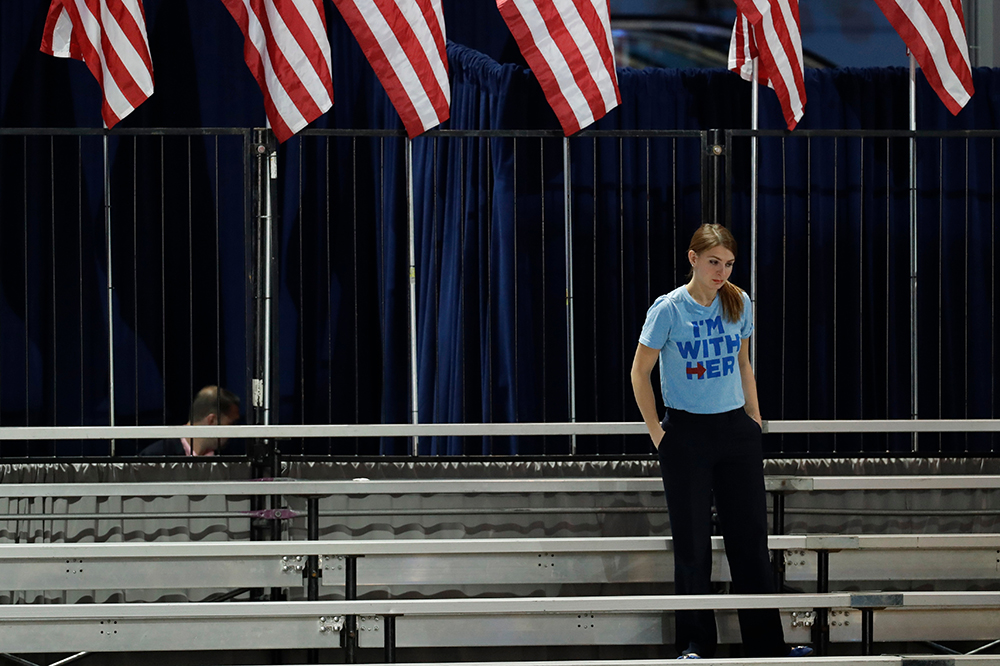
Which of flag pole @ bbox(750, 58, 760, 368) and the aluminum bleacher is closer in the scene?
the aluminum bleacher

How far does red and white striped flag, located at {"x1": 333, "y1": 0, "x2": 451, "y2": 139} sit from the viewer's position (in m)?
4.74

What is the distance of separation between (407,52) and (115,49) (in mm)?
1327

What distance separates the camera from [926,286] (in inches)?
240

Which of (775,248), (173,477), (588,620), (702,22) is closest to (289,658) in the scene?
(173,477)

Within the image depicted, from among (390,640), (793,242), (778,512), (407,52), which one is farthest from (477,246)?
(390,640)

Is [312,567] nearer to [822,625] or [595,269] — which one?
[822,625]

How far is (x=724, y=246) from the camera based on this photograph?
138 inches

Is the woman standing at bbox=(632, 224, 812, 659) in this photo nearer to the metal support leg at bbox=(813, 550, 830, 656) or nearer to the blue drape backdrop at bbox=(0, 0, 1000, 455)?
the metal support leg at bbox=(813, 550, 830, 656)

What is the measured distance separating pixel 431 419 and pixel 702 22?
3004mm

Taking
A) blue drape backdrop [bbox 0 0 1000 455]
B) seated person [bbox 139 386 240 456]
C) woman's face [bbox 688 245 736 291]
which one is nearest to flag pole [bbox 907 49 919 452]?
blue drape backdrop [bbox 0 0 1000 455]

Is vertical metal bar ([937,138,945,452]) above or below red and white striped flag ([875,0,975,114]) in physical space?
below

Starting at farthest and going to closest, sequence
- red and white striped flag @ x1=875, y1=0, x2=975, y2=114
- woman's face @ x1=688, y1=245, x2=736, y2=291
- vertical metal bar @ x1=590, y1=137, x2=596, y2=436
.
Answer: vertical metal bar @ x1=590, y1=137, x2=596, y2=436 → red and white striped flag @ x1=875, y1=0, x2=975, y2=114 → woman's face @ x1=688, y1=245, x2=736, y2=291

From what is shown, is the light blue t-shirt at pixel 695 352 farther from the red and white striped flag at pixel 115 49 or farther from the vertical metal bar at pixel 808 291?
the red and white striped flag at pixel 115 49

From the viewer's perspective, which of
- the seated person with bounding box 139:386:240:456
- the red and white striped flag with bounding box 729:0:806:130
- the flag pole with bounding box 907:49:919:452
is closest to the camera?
the red and white striped flag with bounding box 729:0:806:130
